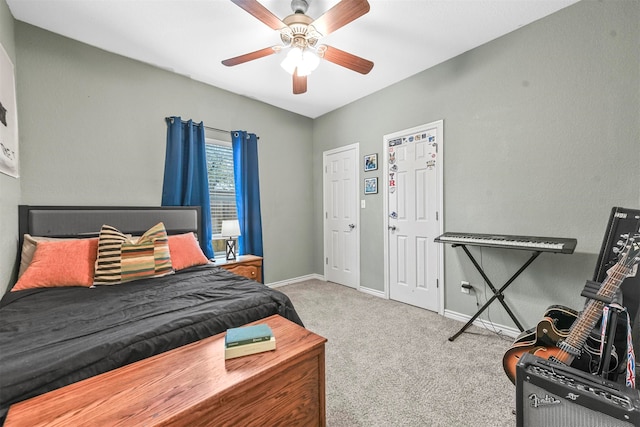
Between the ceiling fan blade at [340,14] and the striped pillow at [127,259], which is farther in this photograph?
the striped pillow at [127,259]

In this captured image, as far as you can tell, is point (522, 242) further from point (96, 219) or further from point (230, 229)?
point (96, 219)

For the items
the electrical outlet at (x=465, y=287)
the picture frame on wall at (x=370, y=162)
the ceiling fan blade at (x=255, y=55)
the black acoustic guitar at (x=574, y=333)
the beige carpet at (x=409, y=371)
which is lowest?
the beige carpet at (x=409, y=371)

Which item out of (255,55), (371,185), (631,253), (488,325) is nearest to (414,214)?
(371,185)

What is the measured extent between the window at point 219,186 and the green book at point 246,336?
2.45 metres

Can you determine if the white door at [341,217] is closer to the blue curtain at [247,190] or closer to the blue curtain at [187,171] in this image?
the blue curtain at [247,190]

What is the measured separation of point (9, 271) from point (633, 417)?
3.59 m

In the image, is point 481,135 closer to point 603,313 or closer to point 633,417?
point 603,313

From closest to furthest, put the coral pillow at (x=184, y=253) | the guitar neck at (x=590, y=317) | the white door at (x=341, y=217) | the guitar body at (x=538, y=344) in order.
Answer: the guitar neck at (x=590, y=317), the guitar body at (x=538, y=344), the coral pillow at (x=184, y=253), the white door at (x=341, y=217)

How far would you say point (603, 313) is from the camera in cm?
126

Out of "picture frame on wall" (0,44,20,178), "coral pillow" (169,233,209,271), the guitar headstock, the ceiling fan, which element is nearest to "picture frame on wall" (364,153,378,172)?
the ceiling fan

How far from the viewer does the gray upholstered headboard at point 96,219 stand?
2275mm

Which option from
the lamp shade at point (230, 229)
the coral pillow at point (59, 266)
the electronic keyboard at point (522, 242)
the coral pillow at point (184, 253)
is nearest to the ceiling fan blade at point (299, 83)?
the lamp shade at point (230, 229)

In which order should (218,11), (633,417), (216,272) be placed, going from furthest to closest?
(216,272), (218,11), (633,417)

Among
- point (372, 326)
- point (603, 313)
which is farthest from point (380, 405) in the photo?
point (603, 313)
